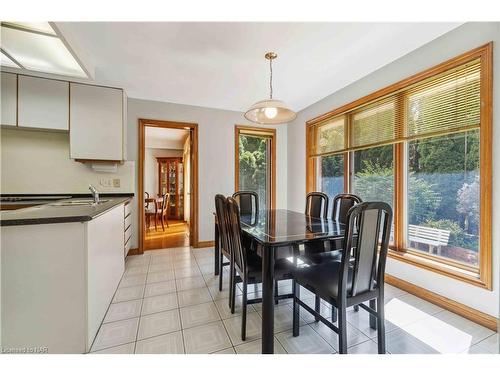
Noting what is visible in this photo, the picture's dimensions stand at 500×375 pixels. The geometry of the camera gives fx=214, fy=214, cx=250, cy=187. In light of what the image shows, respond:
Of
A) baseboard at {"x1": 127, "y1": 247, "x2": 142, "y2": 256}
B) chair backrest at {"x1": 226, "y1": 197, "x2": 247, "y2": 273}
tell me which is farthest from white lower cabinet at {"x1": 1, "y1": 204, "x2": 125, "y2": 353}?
baseboard at {"x1": 127, "y1": 247, "x2": 142, "y2": 256}

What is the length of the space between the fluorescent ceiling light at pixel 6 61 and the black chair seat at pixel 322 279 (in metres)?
3.40

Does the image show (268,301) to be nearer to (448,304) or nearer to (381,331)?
(381,331)

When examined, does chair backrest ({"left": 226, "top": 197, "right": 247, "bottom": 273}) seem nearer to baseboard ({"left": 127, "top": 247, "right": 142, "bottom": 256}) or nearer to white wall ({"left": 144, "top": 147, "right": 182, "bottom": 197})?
→ baseboard ({"left": 127, "top": 247, "right": 142, "bottom": 256})

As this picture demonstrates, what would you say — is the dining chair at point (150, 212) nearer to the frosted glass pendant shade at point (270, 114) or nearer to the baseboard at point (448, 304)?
the frosted glass pendant shade at point (270, 114)

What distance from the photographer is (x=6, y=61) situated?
2279 mm

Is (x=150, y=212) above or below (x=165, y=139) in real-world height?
below

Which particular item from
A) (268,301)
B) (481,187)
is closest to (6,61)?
(268,301)

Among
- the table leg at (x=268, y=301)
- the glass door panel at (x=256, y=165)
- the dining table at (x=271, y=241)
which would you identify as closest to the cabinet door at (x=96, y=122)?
the glass door panel at (x=256, y=165)

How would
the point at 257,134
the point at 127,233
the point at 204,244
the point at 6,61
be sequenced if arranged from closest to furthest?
the point at 6,61
the point at 127,233
the point at 204,244
the point at 257,134

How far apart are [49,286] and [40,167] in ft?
7.89

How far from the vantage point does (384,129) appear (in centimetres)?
258

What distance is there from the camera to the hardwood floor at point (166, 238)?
12.7 ft
